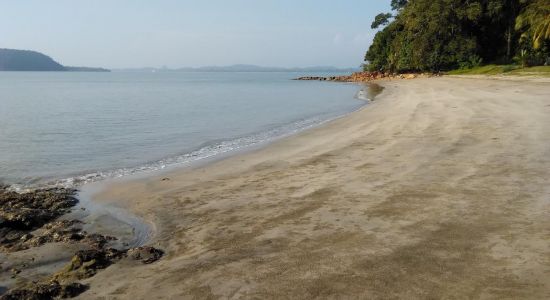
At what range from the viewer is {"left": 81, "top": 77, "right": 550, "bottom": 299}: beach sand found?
5.26 meters

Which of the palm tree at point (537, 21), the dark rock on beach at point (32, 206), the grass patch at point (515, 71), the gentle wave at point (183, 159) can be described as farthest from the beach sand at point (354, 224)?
the palm tree at point (537, 21)

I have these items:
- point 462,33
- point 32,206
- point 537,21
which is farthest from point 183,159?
point 462,33

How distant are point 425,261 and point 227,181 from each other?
21.3ft

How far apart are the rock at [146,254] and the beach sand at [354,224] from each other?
159mm

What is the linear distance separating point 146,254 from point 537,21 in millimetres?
56432

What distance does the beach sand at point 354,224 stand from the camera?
17.3ft

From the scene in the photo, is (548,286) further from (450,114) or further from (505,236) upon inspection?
(450,114)

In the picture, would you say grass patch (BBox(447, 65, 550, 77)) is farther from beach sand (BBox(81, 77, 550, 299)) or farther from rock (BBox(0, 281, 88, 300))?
rock (BBox(0, 281, 88, 300))

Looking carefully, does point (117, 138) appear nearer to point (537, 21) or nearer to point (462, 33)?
point (537, 21)

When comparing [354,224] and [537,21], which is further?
[537,21]

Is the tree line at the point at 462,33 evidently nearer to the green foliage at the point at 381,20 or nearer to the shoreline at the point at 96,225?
the green foliage at the point at 381,20

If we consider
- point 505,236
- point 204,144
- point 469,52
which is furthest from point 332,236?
point 469,52

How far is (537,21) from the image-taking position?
5116 cm

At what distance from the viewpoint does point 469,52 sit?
68625 millimetres
